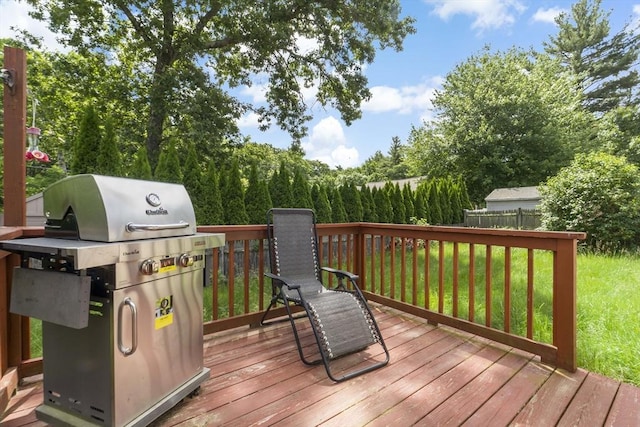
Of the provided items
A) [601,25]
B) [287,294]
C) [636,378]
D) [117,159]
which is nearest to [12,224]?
[287,294]

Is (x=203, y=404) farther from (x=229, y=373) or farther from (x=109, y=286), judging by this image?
(x=109, y=286)

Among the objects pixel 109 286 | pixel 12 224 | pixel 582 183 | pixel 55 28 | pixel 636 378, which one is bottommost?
pixel 636 378

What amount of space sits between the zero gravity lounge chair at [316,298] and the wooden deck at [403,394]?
15cm

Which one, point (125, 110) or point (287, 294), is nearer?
point (287, 294)

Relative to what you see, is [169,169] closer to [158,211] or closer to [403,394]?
[158,211]

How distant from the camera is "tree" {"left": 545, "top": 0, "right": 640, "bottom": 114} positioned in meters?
19.4

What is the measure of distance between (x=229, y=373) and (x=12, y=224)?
5.37 feet

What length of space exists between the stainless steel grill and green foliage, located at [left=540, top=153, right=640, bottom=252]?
355 inches

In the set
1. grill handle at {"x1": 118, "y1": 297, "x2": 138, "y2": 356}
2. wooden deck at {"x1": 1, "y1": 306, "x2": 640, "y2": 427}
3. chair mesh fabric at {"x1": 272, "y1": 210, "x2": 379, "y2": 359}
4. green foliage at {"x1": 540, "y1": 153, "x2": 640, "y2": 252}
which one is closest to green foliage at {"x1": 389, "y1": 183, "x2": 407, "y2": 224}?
green foliage at {"x1": 540, "y1": 153, "x2": 640, "y2": 252}

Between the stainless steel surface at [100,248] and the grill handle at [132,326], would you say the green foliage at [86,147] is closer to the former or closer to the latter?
the stainless steel surface at [100,248]

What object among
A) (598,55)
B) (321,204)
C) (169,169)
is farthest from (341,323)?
(598,55)

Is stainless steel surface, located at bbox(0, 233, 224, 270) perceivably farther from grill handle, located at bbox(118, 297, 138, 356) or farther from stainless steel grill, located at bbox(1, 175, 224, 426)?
grill handle, located at bbox(118, 297, 138, 356)

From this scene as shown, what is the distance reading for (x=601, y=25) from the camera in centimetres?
1966

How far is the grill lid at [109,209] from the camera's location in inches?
57.1
